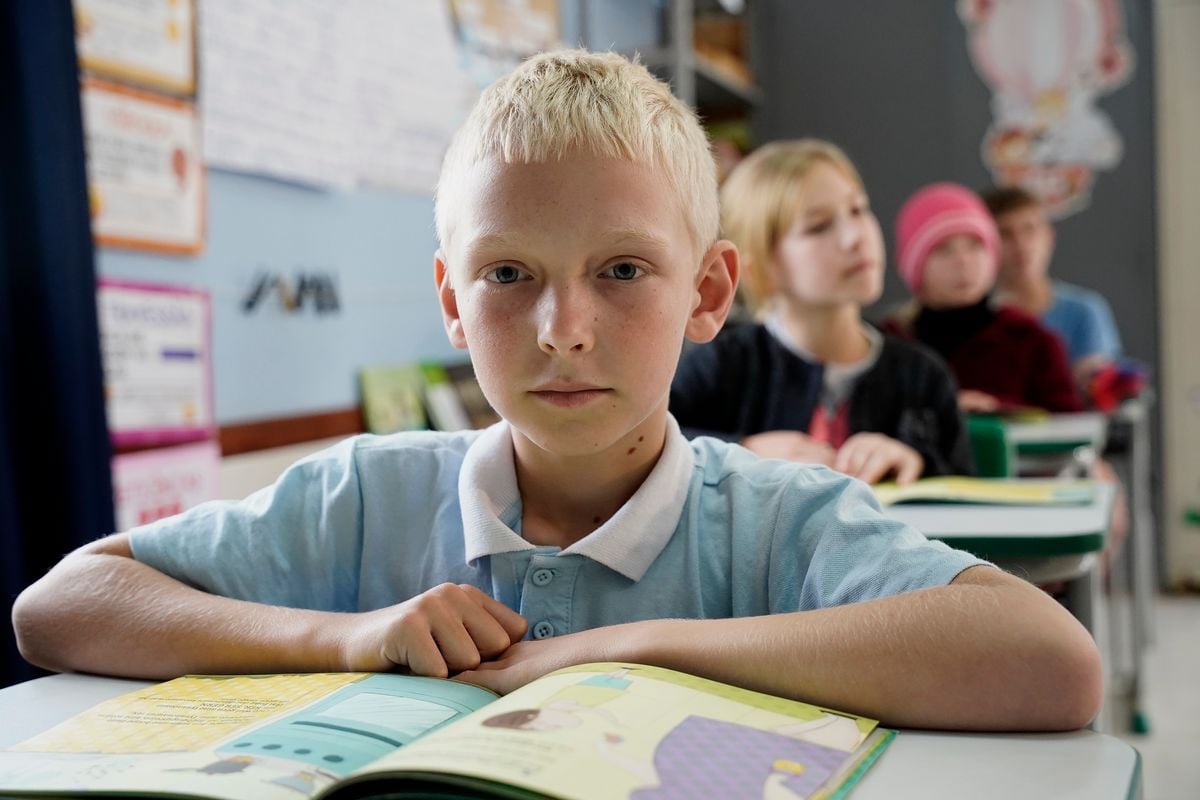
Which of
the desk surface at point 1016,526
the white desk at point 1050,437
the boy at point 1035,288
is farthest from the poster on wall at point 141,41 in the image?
the boy at point 1035,288

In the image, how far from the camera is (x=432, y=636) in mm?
748

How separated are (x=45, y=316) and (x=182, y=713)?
110cm

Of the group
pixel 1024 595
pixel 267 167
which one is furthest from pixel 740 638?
pixel 267 167

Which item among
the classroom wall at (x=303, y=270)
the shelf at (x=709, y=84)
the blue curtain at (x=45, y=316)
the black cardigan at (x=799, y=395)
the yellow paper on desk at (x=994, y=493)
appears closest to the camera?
the yellow paper on desk at (x=994, y=493)

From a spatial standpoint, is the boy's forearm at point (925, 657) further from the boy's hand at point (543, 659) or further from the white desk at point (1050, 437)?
the white desk at point (1050, 437)

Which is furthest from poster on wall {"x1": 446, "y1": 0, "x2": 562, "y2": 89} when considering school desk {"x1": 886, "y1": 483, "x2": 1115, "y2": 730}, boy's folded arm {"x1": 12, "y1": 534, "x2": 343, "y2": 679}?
boy's folded arm {"x1": 12, "y1": 534, "x2": 343, "y2": 679}

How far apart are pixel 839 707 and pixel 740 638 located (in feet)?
0.23

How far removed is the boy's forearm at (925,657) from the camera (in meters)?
0.66

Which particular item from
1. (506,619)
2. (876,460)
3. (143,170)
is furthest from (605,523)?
(143,170)

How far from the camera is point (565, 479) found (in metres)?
0.97

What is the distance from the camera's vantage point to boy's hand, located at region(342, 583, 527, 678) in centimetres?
74

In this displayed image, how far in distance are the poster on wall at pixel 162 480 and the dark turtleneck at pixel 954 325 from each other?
1.93 m

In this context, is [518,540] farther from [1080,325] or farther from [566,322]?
[1080,325]

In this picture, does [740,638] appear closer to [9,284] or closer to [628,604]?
[628,604]
